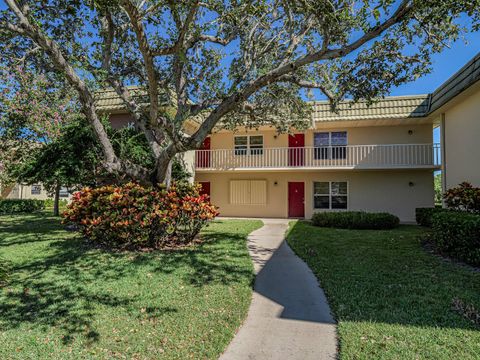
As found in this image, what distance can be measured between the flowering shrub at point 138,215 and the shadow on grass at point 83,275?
548 millimetres

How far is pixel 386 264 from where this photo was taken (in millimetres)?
6754

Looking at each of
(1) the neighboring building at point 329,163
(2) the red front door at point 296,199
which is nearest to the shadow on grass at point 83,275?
(1) the neighboring building at point 329,163

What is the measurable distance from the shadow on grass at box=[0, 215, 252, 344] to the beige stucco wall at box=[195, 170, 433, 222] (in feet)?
31.3

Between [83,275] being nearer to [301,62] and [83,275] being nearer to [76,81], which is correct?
[76,81]

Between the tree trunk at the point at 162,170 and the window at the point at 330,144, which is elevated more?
the window at the point at 330,144

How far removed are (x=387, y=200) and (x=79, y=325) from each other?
16454 millimetres

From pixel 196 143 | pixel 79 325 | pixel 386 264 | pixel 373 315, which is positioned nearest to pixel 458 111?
pixel 386 264

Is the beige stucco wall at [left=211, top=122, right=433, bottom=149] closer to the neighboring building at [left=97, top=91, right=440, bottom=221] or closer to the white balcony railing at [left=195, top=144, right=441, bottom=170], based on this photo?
the neighboring building at [left=97, top=91, right=440, bottom=221]

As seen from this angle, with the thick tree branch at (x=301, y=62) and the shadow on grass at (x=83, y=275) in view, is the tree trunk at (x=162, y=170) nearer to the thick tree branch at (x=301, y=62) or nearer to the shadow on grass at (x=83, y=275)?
the thick tree branch at (x=301, y=62)

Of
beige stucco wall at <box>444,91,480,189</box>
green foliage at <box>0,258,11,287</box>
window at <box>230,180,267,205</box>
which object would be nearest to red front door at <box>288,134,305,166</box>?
window at <box>230,180,267,205</box>

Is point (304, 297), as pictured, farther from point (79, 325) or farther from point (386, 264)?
point (79, 325)

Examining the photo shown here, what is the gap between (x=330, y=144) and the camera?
59.1 ft

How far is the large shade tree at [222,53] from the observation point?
256 inches

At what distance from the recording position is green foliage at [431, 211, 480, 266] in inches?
254
